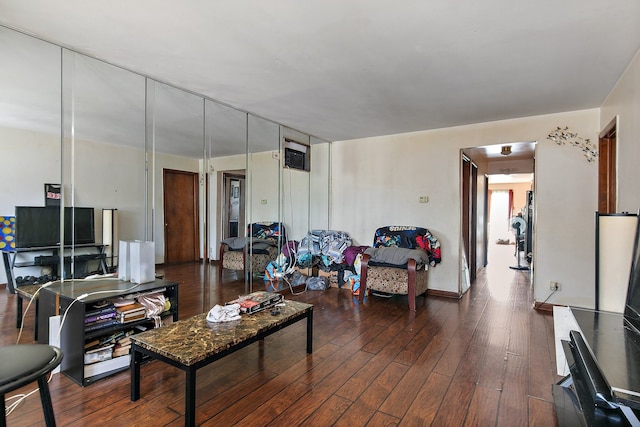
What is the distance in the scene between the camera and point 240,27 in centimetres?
211

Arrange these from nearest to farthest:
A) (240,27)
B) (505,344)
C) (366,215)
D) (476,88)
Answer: (240,27) < (505,344) < (476,88) < (366,215)

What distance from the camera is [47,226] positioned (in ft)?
7.82

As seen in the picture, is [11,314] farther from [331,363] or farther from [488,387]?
[488,387]

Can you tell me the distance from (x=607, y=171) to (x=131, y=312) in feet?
16.0

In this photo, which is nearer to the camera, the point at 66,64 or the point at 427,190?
the point at 66,64

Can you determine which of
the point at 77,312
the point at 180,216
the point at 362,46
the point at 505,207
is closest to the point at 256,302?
the point at 77,312

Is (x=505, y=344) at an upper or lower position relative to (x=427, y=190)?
lower

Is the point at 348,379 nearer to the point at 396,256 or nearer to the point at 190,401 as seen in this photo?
the point at 190,401

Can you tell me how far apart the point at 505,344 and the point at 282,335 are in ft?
6.73

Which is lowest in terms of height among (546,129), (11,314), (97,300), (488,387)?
(488,387)

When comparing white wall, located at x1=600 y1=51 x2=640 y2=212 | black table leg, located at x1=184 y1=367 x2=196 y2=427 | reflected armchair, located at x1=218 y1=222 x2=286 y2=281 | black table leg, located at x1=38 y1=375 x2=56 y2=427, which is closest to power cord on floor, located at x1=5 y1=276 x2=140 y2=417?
black table leg, located at x1=38 y1=375 x2=56 y2=427

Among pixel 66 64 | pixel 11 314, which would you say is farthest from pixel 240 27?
pixel 11 314

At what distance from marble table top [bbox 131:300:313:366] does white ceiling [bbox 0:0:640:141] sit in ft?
6.51

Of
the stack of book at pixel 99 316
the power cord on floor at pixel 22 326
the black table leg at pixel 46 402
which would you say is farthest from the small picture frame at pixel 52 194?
the black table leg at pixel 46 402
